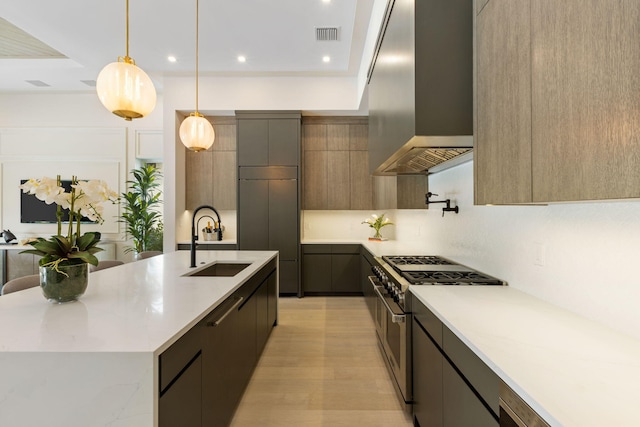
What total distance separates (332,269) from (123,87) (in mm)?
3607

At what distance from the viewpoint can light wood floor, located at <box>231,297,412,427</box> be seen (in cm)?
200

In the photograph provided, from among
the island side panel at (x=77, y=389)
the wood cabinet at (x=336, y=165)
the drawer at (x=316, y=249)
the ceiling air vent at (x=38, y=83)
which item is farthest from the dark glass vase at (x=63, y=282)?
the ceiling air vent at (x=38, y=83)

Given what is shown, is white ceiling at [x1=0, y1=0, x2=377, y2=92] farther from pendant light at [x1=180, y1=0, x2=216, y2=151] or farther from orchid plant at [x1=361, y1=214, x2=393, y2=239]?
orchid plant at [x1=361, y1=214, x2=393, y2=239]

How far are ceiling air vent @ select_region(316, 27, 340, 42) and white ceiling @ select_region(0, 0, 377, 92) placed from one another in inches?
2.1

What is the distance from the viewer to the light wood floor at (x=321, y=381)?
2.00m

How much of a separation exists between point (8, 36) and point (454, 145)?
224 inches

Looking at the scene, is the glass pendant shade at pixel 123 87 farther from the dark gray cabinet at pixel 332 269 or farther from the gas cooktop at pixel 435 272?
the dark gray cabinet at pixel 332 269

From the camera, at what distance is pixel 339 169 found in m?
5.07

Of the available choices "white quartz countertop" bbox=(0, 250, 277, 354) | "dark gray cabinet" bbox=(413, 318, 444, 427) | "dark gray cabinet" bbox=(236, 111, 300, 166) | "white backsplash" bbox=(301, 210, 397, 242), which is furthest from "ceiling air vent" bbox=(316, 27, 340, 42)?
"dark gray cabinet" bbox=(413, 318, 444, 427)

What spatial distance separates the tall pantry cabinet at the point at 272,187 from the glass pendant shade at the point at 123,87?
2.67 meters

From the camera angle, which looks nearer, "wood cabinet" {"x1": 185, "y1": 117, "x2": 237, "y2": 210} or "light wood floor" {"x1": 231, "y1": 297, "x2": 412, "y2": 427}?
"light wood floor" {"x1": 231, "y1": 297, "x2": 412, "y2": 427}

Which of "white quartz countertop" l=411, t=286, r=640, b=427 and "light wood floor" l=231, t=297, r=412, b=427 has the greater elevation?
"white quartz countertop" l=411, t=286, r=640, b=427

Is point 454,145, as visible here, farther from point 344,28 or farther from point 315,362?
point 344,28

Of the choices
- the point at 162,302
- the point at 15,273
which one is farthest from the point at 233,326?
the point at 15,273
